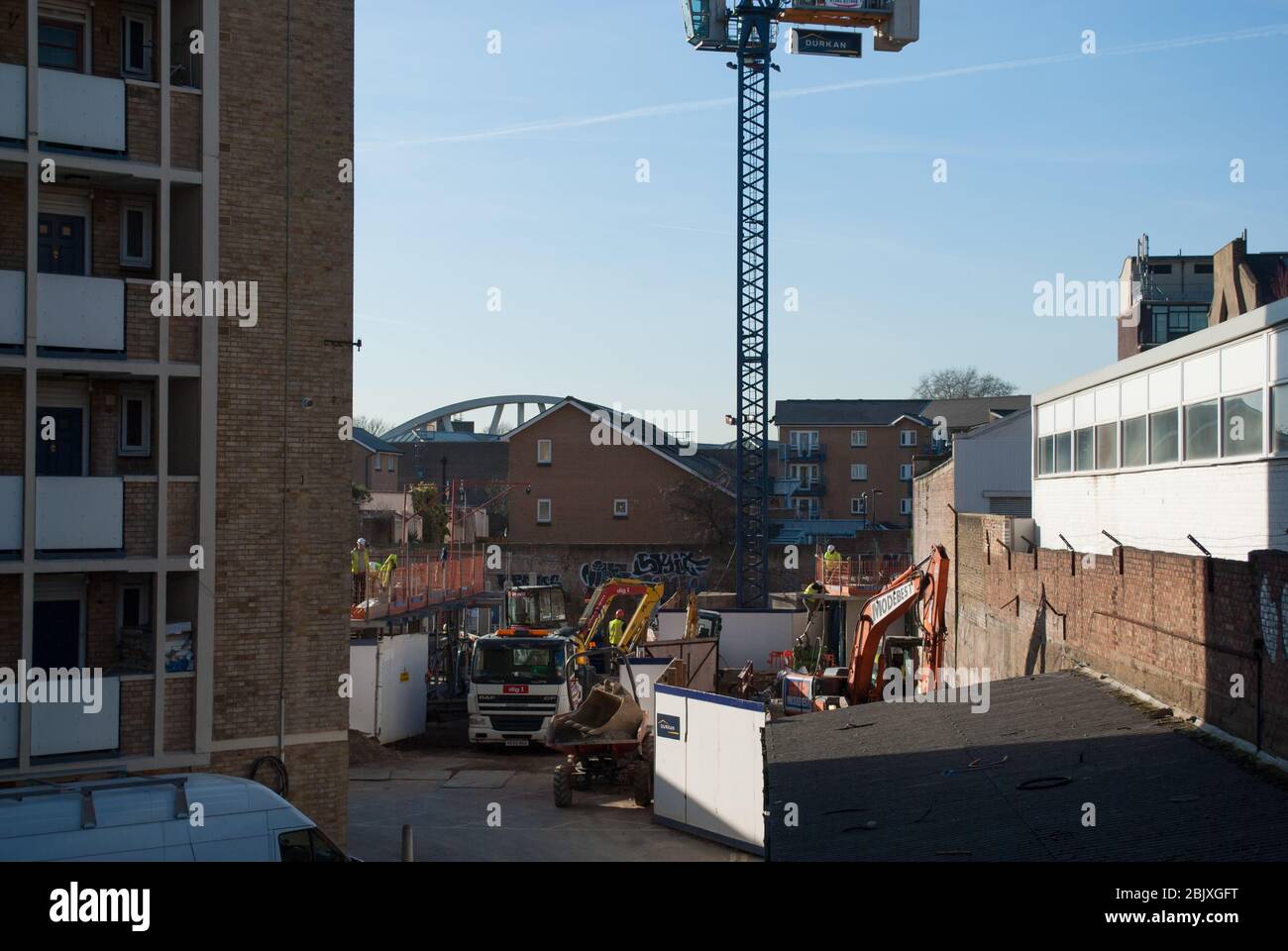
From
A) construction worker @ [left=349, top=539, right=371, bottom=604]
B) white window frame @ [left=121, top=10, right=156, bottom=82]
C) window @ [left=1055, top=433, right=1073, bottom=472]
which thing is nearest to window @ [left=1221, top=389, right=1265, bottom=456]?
window @ [left=1055, top=433, right=1073, bottom=472]

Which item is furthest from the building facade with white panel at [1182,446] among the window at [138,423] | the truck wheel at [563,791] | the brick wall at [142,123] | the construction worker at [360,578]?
the construction worker at [360,578]

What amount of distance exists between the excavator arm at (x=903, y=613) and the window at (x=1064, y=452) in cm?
297

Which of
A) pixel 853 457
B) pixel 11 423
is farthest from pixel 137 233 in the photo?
pixel 853 457

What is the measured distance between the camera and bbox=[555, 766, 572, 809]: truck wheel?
899 inches

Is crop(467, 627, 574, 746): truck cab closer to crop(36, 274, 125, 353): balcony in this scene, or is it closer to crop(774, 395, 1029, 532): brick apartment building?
crop(36, 274, 125, 353): balcony

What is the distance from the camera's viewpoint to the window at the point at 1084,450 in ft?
75.3

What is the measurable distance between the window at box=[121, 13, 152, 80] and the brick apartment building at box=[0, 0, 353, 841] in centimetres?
3

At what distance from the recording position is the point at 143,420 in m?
15.9

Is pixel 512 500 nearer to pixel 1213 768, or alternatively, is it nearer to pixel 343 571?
pixel 343 571

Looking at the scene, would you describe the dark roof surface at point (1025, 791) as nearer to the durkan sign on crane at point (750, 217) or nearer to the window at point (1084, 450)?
the window at point (1084, 450)

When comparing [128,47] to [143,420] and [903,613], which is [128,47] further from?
[903,613]

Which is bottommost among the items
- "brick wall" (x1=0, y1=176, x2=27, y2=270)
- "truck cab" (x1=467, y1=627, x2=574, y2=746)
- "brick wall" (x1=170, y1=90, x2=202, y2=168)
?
"truck cab" (x1=467, y1=627, x2=574, y2=746)

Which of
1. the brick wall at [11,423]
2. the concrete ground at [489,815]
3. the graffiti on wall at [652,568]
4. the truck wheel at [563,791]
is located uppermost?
the brick wall at [11,423]
